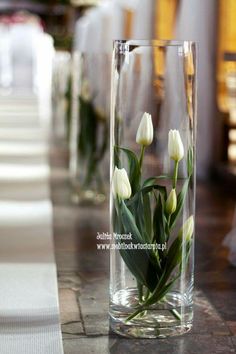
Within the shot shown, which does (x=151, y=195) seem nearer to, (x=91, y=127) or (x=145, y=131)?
(x=145, y=131)

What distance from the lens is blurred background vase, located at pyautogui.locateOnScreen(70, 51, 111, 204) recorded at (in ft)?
13.8

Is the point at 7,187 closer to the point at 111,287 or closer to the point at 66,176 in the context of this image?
the point at 66,176

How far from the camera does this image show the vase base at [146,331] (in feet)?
6.91

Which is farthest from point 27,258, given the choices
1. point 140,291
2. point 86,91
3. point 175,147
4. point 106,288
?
point 86,91

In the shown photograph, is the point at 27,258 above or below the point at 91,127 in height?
below

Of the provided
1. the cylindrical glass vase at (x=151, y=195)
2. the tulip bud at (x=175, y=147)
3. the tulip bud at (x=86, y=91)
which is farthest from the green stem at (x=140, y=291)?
the tulip bud at (x=86, y=91)

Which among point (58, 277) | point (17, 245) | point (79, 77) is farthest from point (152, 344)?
point (79, 77)

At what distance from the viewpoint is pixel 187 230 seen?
6.93 feet

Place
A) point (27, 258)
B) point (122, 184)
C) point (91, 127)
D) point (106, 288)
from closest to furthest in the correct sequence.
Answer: point (122, 184) → point (106, 288) → point (27, 258) → point (91, 127)

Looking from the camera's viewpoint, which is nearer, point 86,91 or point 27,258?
point 27,258

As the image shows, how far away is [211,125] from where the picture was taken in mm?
5176

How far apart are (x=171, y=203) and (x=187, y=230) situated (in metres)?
0.08

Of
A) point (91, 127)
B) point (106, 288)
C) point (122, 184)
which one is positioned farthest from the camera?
point (91, 127)

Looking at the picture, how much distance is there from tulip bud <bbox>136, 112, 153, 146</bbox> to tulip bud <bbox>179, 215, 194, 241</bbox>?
21 cm
